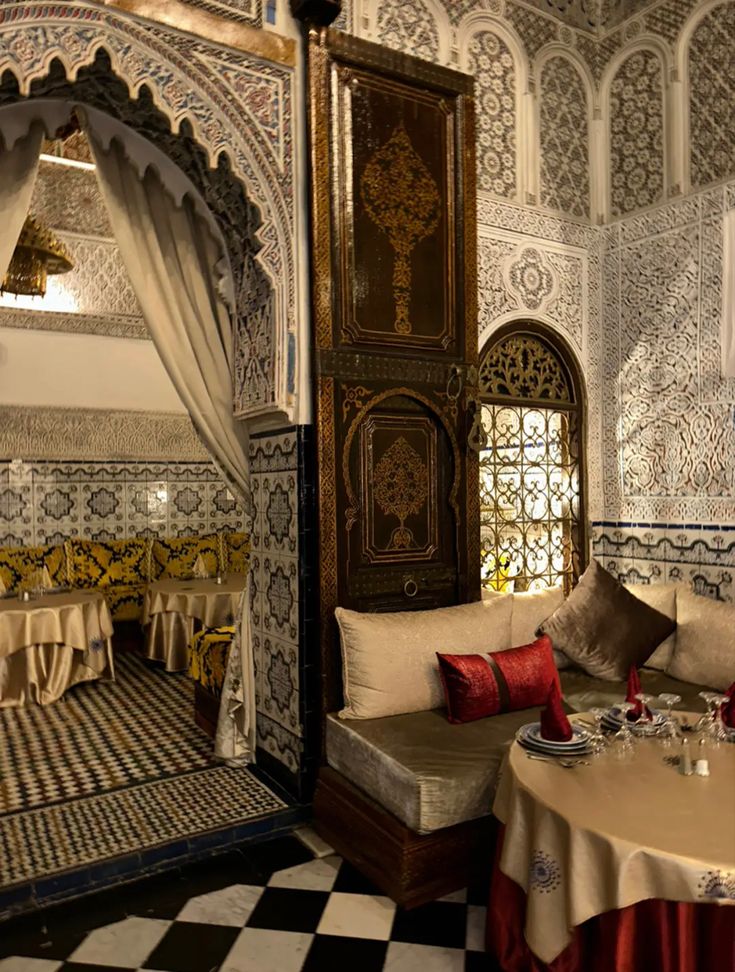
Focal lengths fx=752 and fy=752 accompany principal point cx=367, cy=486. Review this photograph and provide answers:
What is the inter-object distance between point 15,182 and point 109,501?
440 centimetres

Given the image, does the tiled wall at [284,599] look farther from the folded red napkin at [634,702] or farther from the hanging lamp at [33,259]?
the hanging lamp at [33,259]

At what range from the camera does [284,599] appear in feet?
12.4

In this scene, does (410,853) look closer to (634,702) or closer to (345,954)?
(345,954)

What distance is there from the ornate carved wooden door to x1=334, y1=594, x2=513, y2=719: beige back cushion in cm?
23

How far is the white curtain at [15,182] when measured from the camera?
344 cm

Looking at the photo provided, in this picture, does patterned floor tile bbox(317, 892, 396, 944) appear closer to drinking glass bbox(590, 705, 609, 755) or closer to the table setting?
the table setting

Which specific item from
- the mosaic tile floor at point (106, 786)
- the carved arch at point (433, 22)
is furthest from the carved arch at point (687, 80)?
the mosaic tile floor at point (106, 786)

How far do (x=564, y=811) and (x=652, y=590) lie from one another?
2.39 metres

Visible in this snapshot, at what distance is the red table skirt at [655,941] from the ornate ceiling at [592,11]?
189 inches

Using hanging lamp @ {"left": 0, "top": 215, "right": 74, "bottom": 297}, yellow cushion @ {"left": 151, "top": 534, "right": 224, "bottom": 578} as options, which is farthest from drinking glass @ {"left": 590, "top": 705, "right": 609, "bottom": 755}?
yellow cushion @ {"left": 151, "top": 534, "right": 224, "bottom": 578}

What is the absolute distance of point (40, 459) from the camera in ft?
23.4

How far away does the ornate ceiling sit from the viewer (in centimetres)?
462

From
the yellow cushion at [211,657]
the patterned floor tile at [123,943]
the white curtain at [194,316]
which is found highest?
the white curtain at [194,316]

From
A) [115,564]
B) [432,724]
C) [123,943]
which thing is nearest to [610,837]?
[432,724]
